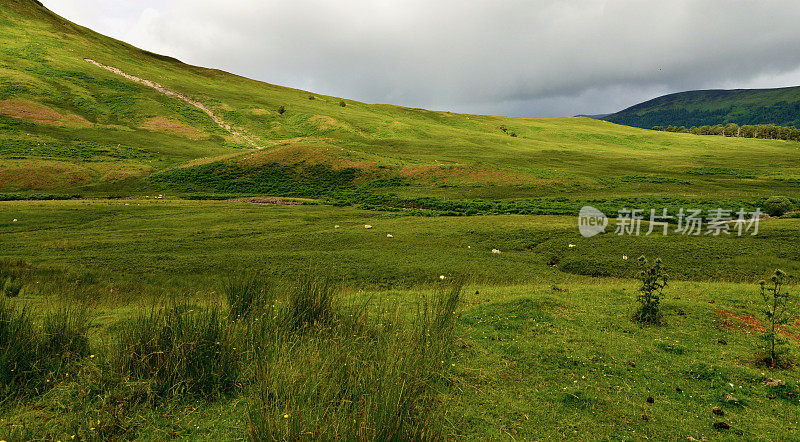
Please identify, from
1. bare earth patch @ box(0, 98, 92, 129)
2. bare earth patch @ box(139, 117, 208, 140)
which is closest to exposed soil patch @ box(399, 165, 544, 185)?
bare earth patch @ box(139, 117, 208, 140)

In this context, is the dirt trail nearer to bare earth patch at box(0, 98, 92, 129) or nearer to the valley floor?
bare earth patch at box(0, 98, 92, 129)

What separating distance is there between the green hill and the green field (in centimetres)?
65

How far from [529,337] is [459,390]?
2.70m

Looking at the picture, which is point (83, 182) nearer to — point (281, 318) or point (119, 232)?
point (119, 232)

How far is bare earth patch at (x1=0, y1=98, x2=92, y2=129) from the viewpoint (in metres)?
52.8

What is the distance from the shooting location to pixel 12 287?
11.2 m

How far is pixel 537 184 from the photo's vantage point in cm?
→ 3872

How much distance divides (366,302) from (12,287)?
12603 mm

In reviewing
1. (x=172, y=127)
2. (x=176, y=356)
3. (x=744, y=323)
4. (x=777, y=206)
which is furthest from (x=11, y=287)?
(x=172, y=127)

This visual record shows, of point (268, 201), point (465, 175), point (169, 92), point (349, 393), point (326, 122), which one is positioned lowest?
point (268, 201)

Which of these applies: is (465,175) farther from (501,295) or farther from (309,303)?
(309,303)

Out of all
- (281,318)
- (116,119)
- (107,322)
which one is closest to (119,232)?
(107,322)

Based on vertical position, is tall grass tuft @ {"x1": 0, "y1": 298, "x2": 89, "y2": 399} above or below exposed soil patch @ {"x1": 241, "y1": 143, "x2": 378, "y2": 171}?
below

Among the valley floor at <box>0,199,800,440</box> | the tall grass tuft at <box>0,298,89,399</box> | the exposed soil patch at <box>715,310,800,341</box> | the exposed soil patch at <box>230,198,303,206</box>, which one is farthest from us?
the exposed soil patch at <box>230,198,303,206</box>
